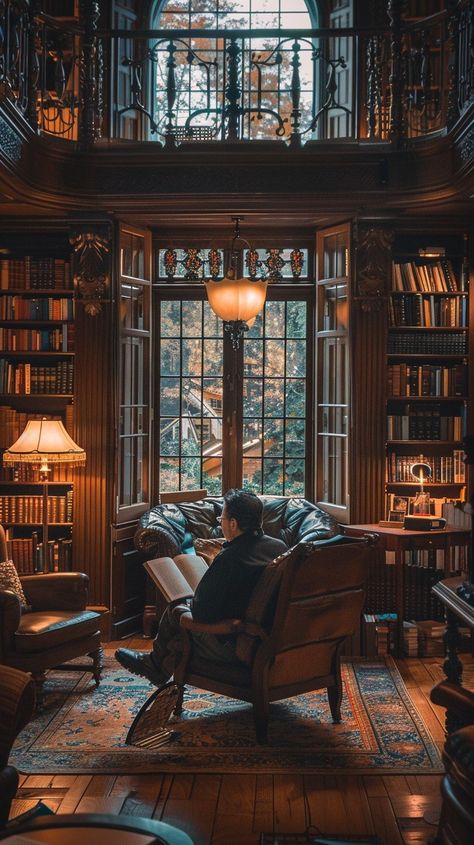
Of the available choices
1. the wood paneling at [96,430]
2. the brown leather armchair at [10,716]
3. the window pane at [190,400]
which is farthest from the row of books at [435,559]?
the brown leather armchair at [10,716]

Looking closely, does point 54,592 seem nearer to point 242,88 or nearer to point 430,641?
point 430,641

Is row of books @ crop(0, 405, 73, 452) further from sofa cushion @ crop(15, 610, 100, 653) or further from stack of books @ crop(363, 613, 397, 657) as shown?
stack of books @ crop(363, 613, 397, 657)

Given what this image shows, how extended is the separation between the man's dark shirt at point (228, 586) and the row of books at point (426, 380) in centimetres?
287

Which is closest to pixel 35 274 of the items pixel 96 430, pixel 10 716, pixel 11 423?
pixel 11 423

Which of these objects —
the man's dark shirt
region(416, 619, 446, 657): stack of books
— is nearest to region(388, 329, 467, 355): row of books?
region(416, 619, 446, 657): stack of books

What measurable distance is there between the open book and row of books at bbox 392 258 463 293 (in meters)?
2.88

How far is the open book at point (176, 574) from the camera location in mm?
5523

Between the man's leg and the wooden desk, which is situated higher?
the wooden desk

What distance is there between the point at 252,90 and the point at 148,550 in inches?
158

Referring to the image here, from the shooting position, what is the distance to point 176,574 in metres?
5.70

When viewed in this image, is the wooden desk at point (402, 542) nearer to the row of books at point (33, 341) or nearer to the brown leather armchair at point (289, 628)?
the brown leather armchair at point (289, 628)

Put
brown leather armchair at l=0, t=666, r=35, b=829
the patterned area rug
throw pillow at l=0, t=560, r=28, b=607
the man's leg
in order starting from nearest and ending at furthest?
brown leather armchair at l=0, t=666, r=35, b=829 < the patterned area rug < the man's leg < throw pillow at l=0, t=560, r=28, b=607

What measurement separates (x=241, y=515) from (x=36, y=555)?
2924mm

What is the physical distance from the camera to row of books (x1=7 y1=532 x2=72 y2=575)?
743 centimetres
